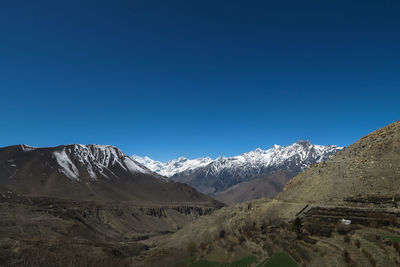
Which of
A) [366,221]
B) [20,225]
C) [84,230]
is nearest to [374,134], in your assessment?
[366,221]

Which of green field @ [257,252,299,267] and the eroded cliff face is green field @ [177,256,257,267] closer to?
green field @ [257,252,299,267]

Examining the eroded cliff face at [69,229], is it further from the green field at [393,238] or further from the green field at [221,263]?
the green field at [393,238]

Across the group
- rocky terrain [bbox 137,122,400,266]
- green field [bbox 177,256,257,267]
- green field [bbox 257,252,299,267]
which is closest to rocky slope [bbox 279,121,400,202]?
rocky terrain [bbox 137,122,400,266]

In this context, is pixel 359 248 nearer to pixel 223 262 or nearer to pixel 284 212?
pixel 223 262

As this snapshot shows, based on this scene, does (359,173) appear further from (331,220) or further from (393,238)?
(393,238)

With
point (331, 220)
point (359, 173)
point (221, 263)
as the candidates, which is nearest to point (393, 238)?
point (331, 220)

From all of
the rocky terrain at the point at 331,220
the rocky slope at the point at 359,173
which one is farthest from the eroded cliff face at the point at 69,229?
the rocky slope at the point at 359,173
